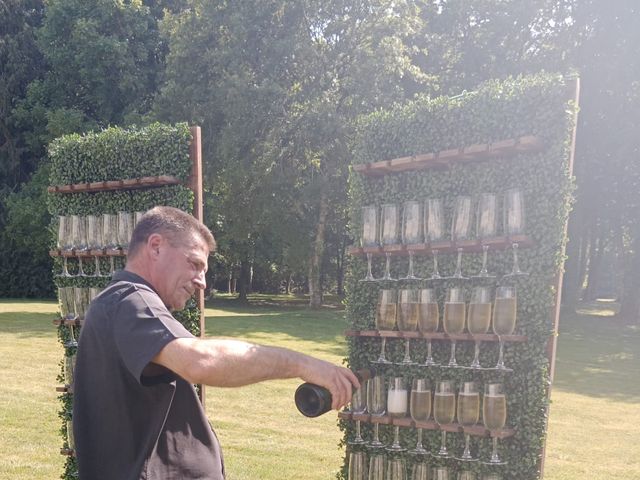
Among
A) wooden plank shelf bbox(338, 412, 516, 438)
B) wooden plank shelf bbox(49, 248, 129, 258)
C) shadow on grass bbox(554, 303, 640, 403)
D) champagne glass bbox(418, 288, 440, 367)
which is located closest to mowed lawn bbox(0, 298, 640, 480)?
shadow on grass bbox(554, 303, 640, 403)

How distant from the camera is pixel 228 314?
28297 millimetres

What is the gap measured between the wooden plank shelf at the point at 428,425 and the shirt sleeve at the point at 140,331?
13.4 feet

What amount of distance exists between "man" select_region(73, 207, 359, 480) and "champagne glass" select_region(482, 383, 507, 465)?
11.4 feet

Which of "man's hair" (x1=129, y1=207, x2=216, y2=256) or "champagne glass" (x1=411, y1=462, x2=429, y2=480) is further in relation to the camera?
"champagne glass" (x1=411, y1=462, x2=429, y2=480)

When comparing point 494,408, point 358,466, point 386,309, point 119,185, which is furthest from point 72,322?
point 494,408

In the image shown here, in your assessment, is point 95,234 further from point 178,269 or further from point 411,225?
point 178,269

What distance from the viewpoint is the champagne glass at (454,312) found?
597cm

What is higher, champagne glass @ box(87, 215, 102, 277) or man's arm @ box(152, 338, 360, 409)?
champagne glass @ box(87, 215, 102, 277)

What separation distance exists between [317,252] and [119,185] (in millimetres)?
20930

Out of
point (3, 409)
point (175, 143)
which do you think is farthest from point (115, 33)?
point (175, 143)

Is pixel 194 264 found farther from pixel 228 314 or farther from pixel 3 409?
pixel 228 314

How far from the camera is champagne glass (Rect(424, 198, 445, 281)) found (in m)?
6.23

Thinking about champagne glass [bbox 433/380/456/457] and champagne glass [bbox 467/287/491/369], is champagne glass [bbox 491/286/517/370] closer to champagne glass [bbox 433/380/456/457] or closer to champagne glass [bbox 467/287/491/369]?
champagne glass [bbox 467/287/491/369]

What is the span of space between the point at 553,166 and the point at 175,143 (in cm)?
392
